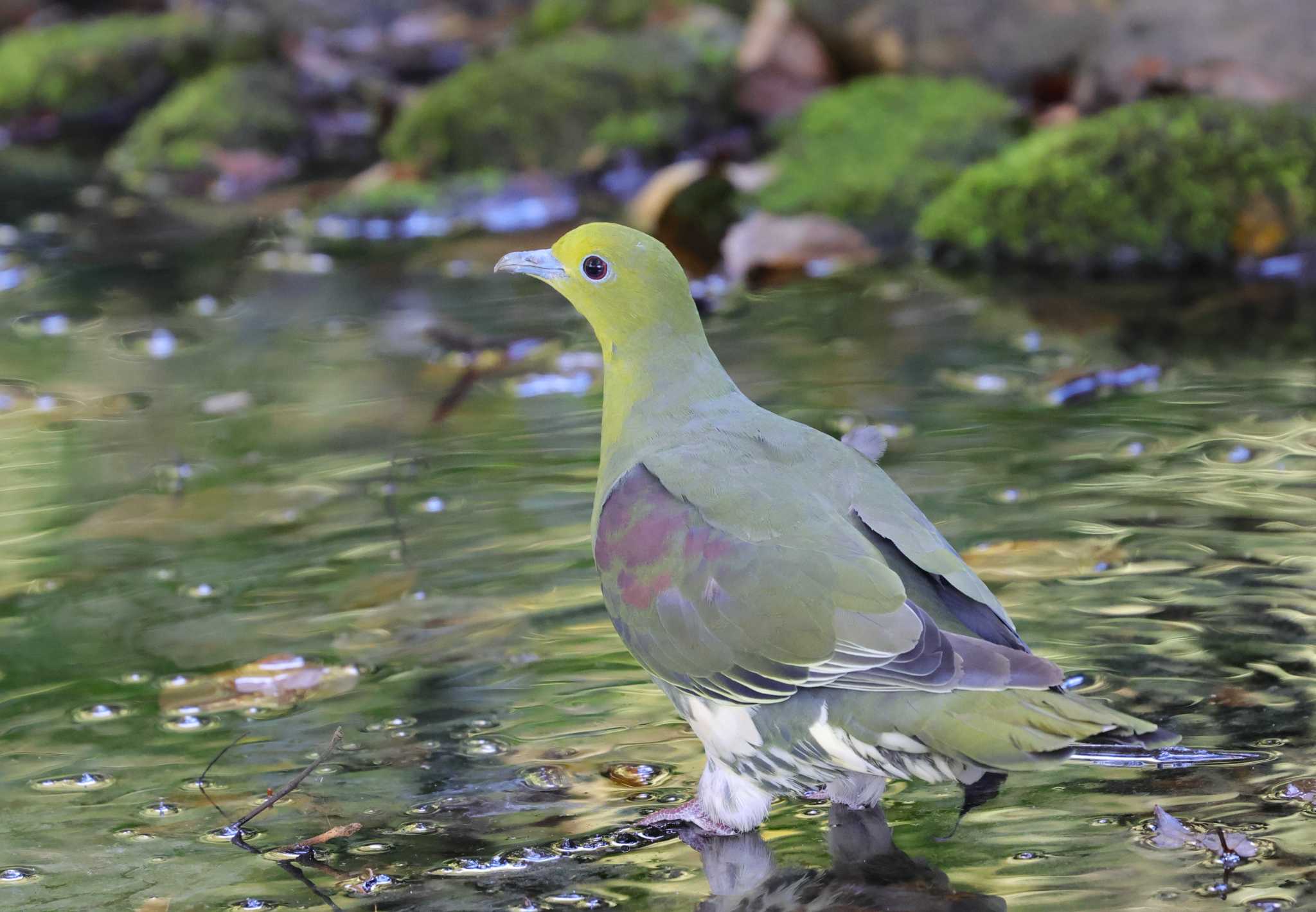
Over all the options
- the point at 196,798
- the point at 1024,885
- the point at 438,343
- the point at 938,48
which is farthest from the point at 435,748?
the point at 938,48

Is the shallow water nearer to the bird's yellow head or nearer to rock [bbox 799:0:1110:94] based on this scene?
the bird's yellow head

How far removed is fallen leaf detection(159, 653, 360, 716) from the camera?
3215 millimetres

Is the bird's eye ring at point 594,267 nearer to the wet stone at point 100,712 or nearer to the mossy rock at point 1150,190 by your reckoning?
the wet stone at point 100,712

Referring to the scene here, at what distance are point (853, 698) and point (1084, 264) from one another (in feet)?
14.1

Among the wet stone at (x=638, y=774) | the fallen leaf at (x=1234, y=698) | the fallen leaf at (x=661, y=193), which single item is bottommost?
the fallen leaf at (x=1234, y=698)

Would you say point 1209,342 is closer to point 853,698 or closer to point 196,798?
point 853,698

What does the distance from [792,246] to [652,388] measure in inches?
157

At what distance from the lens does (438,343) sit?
18.9ft

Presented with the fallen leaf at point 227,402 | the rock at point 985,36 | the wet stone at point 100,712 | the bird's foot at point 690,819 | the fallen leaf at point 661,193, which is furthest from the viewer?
the rock at point 985,36

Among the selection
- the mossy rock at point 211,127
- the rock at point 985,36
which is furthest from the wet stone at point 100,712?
the mossy rock at point 211,127

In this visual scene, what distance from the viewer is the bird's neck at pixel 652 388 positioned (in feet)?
9.34

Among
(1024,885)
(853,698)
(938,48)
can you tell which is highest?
(938,48)

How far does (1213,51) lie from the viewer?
6844mm

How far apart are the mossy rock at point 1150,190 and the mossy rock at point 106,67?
19.6 ft
